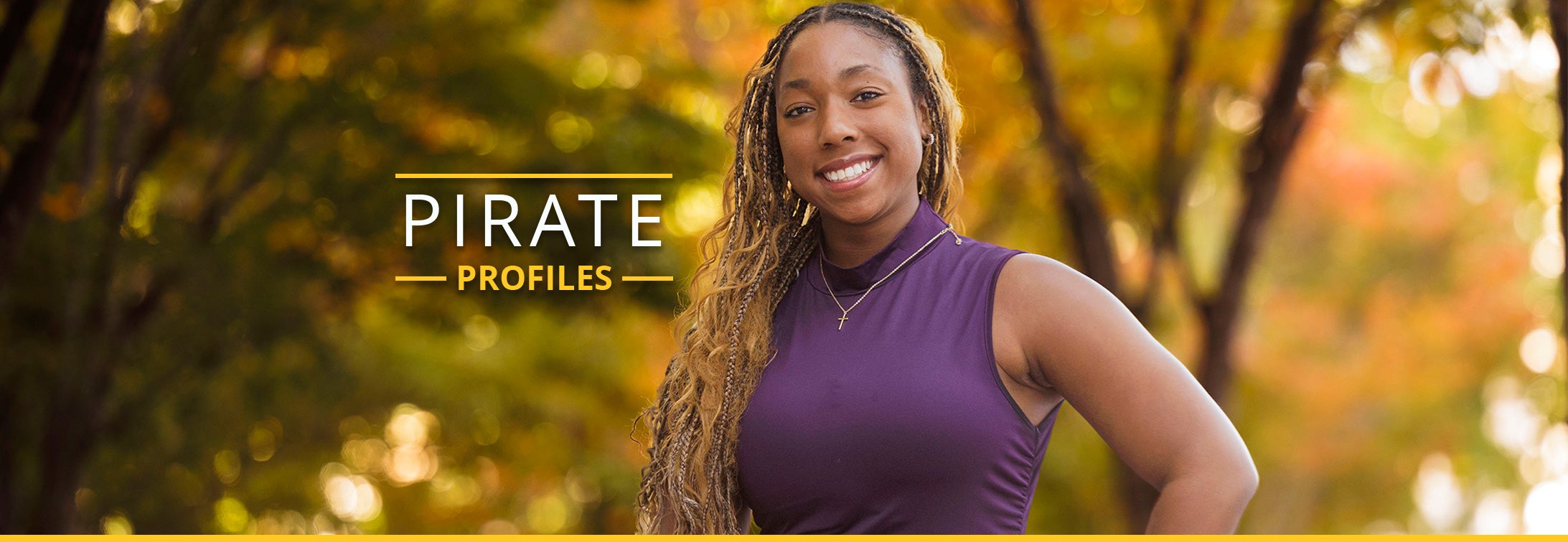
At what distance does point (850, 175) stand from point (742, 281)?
0.33 meters

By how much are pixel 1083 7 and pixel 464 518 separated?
27.8ft

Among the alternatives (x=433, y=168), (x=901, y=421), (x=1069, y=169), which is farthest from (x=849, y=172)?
(x=433, y=168)

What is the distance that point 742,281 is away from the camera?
2.29 metres

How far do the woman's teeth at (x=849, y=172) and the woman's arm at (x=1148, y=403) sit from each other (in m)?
0.36

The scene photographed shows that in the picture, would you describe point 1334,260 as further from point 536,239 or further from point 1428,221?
point 536,239

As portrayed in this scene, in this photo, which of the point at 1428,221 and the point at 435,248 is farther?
the point at 1428,221

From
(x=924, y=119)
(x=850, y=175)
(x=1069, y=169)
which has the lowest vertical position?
→ (x=850, y=175)

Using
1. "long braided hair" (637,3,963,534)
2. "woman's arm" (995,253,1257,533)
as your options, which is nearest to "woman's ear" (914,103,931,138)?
"long braided hair" (637,3,963,534)

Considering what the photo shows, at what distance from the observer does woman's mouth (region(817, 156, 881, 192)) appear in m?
2.06

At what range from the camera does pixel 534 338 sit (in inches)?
439

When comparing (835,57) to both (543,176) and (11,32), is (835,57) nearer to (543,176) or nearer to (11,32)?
(11,32)

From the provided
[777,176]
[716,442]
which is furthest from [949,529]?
[777,176]

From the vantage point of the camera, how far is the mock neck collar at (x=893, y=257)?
83.0 inches

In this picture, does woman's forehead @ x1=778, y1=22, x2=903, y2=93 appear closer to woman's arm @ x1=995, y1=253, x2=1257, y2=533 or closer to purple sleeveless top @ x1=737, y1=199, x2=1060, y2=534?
purple sleeveless top @ x1=737, y1=199, x2=1060, y2=534
